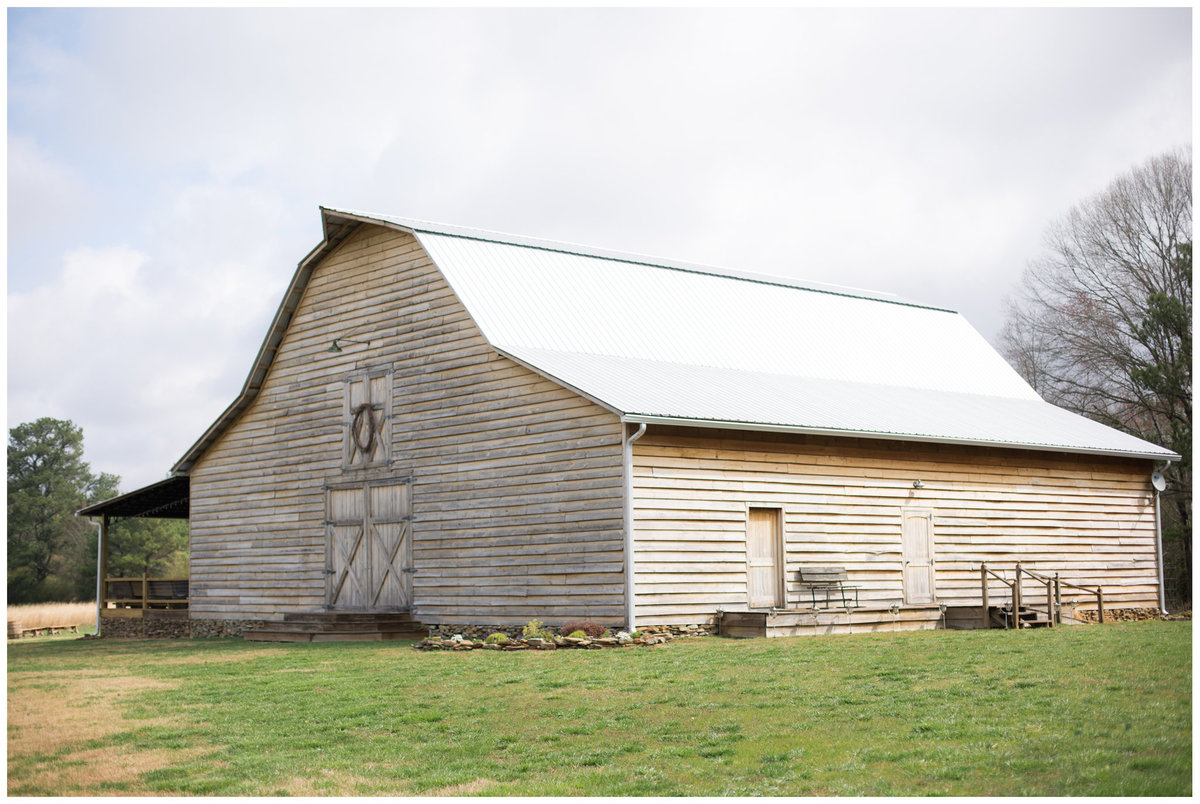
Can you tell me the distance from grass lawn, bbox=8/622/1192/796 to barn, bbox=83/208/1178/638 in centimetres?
335

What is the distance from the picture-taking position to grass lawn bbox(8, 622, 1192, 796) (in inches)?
335

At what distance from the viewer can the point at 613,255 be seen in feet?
85.9

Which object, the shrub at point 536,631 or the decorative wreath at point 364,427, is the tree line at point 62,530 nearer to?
the decorative wreath at point 364,427

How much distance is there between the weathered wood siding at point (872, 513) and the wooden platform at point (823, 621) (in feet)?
1.75

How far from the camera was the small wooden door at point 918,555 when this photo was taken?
2195 centimetres

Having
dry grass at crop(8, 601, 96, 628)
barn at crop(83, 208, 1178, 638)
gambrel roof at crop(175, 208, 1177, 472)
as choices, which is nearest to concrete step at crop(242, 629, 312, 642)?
barn at crop(83, 208, 1178, 638)

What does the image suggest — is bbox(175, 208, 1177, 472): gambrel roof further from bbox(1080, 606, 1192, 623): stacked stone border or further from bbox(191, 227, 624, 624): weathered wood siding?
bbox(1080, 606, 1192, 623): stacked stone border

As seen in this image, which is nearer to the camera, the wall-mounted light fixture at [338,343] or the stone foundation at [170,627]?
the wall-mounted light fixture at [338,343]

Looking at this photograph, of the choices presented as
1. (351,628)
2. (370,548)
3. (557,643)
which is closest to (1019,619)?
(557,643)

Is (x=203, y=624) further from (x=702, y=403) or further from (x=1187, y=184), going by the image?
(x=1187, y=184)

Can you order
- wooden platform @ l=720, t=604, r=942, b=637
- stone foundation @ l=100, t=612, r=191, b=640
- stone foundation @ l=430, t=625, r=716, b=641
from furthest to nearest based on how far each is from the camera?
stone foundation @ l=100, t=612, r=191, b=640
wooden platform @ l=720, t=604, r=942, b=637
stone foundation @ l=430, t=625, r=716, b=641

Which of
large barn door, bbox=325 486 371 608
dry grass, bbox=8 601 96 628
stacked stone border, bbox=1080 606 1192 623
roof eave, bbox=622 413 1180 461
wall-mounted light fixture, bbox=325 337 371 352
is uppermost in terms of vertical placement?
wall-mounted light fixture, bbox=325 337 371 352

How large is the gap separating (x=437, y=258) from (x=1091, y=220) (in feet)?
72.2

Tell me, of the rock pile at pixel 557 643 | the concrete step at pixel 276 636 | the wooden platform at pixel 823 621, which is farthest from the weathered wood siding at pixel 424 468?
the wooden platform at pixel 823 621
